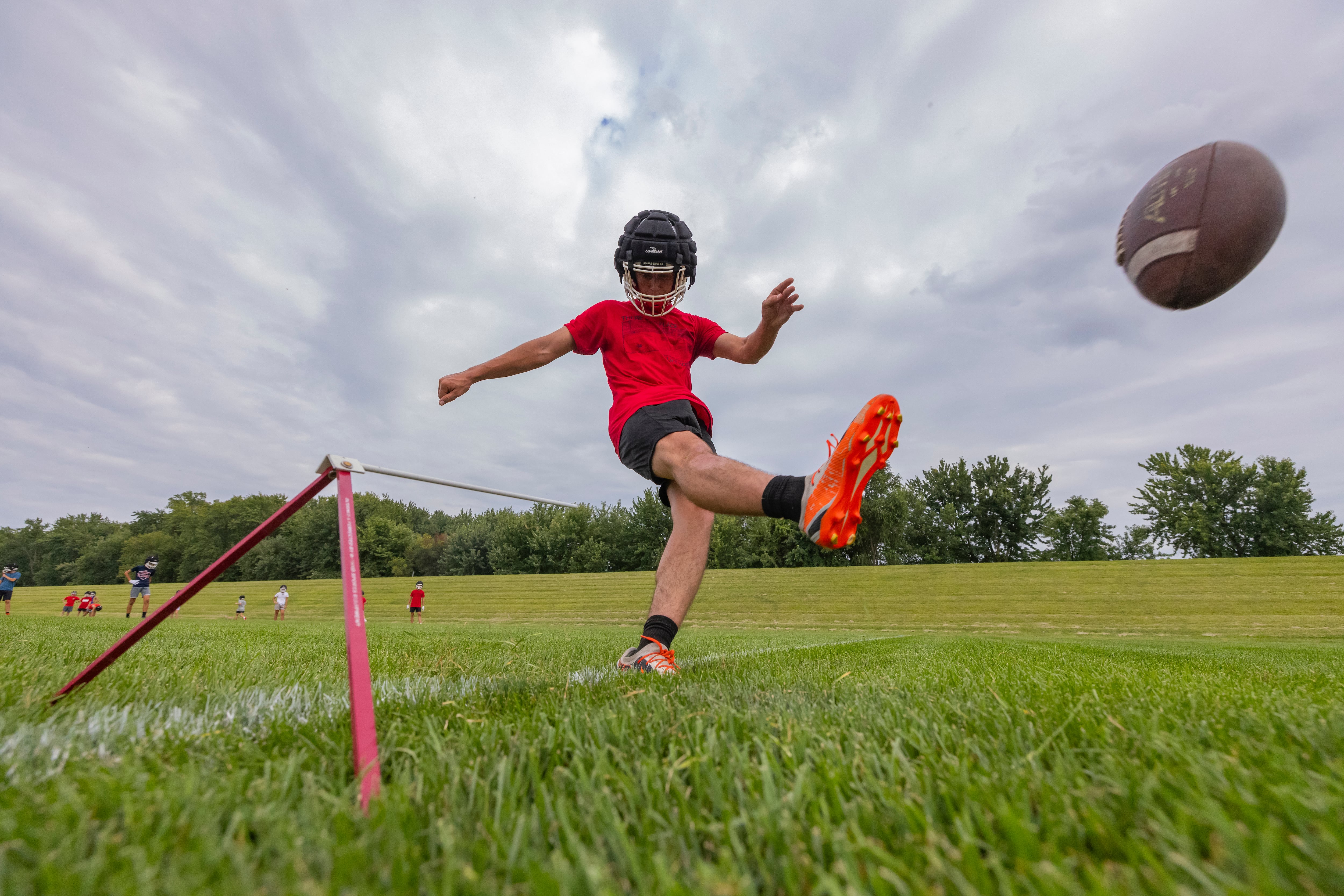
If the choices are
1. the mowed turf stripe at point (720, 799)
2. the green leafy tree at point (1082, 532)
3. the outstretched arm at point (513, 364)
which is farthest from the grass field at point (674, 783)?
the green leafy tree at point (1082, 532)

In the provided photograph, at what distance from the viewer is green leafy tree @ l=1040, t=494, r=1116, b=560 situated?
4716cm

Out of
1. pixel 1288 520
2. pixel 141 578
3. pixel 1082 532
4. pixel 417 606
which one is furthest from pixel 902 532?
pixel 141 578

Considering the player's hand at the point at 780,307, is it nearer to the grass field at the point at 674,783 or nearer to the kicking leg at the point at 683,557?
the kicking leg at the point at 683,557

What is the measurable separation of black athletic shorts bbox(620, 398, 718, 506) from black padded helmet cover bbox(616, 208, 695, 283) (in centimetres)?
79

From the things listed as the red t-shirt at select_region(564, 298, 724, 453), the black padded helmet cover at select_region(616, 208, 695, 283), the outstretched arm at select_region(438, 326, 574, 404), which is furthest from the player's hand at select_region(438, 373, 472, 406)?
the black padded helmet cover at select_region(616, 208, 695, 283)

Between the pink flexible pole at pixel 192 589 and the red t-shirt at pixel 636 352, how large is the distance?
1.60 metres

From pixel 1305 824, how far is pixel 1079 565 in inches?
1264

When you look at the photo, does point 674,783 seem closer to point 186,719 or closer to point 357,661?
point 357,661

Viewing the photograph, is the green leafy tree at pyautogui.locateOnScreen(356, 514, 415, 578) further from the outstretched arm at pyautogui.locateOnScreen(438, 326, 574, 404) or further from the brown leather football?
the brown leather football

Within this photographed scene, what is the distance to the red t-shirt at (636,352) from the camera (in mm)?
3025

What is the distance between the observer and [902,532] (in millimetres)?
47625

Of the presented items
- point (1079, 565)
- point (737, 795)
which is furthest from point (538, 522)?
point (737, 795)

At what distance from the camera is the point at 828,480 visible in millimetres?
1977

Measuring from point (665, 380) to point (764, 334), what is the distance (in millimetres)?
578
